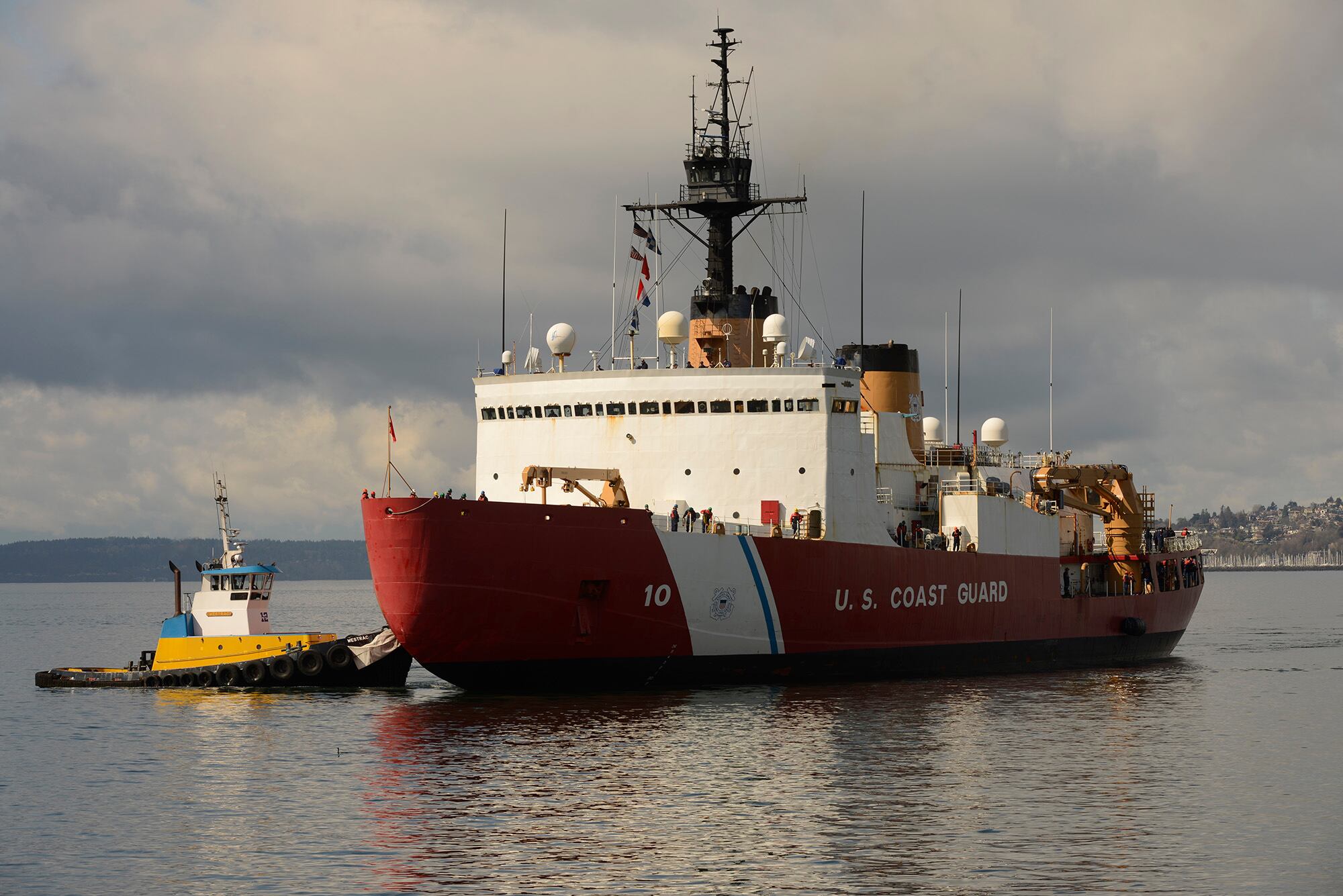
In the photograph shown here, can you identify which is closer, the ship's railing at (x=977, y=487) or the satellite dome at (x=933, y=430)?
the ship's railing at (x=977, y=487)

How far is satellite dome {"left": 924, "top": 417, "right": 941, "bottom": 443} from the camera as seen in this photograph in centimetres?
5284

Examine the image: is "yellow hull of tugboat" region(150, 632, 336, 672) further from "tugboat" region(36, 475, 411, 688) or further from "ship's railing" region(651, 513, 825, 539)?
"ship's railing" region(651, 513, 825, 539)

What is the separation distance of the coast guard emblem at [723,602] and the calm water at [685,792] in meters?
1.84

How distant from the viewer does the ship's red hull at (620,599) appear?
30891 millimetres

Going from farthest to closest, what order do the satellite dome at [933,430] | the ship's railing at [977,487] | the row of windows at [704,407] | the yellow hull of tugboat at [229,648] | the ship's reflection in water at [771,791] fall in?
the satellite dome at [933,430], the ship's railing at [977,487], the yellow hull of tugboat at [229,648], the row of windows at [704,407], the ship's reflection in water at [771,791]

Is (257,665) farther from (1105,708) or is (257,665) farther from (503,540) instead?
(1105,708)

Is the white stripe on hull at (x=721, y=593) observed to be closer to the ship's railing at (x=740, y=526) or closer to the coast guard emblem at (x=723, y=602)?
the coast guard emblem at (x=723, y=602)

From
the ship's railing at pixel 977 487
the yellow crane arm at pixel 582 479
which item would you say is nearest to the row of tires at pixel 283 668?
the yellow crane arm at pixel 582 479

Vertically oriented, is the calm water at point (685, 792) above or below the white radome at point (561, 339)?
below

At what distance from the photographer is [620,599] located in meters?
31.9

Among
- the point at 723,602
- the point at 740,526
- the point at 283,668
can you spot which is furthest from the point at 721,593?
the point at 283,668

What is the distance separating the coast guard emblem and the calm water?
6.05ft

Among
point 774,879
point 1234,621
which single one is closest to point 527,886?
point 774,879

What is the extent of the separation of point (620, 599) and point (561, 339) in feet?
28.0
